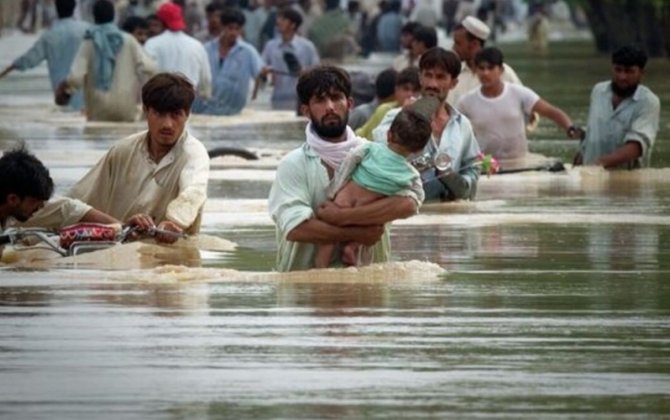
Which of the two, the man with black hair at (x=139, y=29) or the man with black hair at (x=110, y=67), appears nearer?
the man with black hair at (x=110, y=67)

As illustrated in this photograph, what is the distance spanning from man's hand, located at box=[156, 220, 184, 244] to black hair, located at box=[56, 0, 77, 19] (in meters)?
17.5

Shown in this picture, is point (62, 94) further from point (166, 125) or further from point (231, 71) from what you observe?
point (166, 125)

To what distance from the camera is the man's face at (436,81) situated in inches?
589

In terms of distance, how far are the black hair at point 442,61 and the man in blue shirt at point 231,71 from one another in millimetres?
14077

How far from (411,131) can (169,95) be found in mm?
1696

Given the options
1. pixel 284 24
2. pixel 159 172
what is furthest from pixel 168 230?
pixel 284 24

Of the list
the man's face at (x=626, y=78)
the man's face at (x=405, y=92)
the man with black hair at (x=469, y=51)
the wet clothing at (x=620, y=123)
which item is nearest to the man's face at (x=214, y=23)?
the man with black hair at (x=469, y=51)

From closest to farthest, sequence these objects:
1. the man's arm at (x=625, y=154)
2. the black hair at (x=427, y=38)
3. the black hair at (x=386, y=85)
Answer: the black hair at (x=386, y=85) → the man's arm at (x=625, y=154) → the black hair at (x=427, y=38)

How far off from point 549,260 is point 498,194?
454 cm

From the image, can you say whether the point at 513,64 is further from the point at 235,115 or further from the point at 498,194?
the point at 498,194

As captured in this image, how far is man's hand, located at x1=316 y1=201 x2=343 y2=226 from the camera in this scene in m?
11.0

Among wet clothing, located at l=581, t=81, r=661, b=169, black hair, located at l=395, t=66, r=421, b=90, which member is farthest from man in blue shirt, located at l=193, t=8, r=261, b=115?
black hair, located at l=395, t=66, r=421, b=90

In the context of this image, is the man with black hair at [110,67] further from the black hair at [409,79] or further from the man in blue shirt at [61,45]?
the black hair at [409,79]

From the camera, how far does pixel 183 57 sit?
91.6ft
